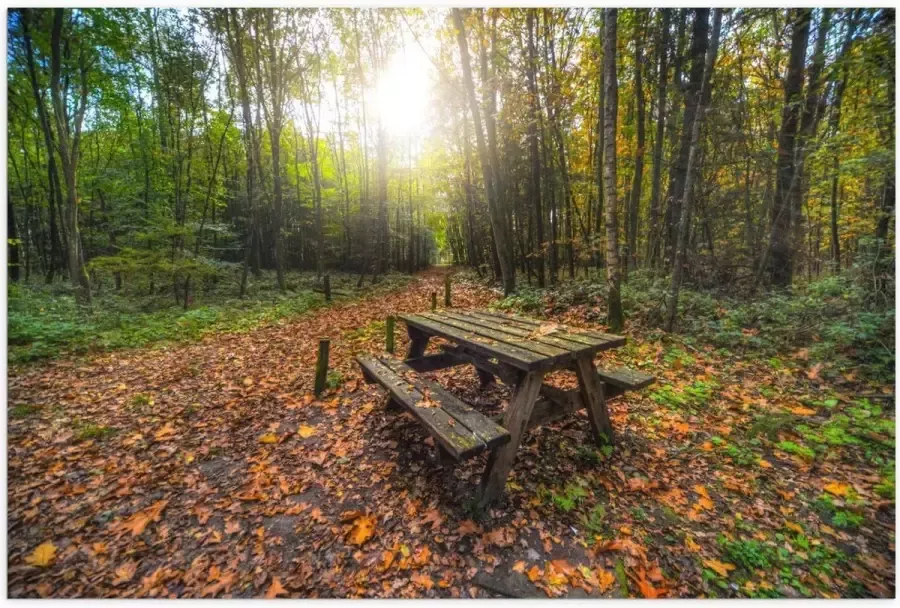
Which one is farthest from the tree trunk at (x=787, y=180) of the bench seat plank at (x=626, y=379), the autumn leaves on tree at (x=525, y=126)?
the bench seat plank at (x=626, y=379)

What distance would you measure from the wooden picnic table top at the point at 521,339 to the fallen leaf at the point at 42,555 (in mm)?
3048

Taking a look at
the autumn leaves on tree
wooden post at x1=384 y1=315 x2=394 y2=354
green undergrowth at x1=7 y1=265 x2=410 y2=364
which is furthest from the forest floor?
the autumn leaves on tree

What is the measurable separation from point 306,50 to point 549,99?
10319mm

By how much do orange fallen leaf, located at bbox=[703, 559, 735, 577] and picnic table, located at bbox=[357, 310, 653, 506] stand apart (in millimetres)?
1148

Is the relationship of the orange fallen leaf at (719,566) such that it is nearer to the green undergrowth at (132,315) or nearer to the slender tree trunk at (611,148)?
the slender tree trunk at (611,148)

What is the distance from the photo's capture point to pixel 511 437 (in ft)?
8.32

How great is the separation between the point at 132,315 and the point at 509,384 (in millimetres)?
9871

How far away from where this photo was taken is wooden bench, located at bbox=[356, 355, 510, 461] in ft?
7.27

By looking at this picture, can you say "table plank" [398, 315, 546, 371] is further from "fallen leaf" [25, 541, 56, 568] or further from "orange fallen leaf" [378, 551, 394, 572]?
"fallen leaf" [25, 541, 56, 568]

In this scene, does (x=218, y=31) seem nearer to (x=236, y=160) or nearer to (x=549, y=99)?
(x=236, y=160)

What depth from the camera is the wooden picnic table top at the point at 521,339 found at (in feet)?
8.54

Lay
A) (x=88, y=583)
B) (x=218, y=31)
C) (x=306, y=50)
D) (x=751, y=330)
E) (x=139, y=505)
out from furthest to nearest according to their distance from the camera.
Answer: (x=306, y=50) < (x=218, y=31) < (x=751, y=330) < (x=139, y=505) < (x=88, y=583)

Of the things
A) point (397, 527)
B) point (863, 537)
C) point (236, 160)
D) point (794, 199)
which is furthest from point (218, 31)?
point (863, 537)

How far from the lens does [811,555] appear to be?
2037 millimetres
